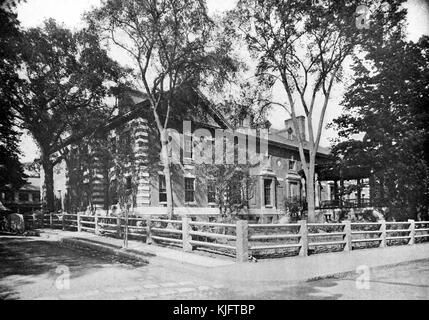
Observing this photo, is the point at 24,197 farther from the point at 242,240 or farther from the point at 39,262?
the point at 242,240

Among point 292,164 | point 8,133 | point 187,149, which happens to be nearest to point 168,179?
point 187,149

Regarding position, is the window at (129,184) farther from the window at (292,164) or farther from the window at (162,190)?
the window at (292,164)

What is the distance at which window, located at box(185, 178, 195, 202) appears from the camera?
25953 mm

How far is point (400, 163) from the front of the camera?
1967 centimetres

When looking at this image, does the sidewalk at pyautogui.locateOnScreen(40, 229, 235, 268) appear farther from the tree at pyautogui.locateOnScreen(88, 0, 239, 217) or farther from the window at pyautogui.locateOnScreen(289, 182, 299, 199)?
the window at pyautogui.locateOnScreen(289, 182, 299, 199)

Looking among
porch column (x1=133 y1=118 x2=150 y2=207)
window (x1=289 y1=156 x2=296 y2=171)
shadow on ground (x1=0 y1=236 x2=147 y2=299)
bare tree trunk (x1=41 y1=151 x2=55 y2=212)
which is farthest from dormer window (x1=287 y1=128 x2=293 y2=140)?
shadow on ground (x1=0 y1=236 x2=147 y2=299)

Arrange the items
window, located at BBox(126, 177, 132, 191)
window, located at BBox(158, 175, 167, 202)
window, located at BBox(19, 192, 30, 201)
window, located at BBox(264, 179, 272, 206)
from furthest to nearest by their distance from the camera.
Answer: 1. window, located at BBox(19, 192, 30, 201)
2. window, located at BBox(264, 179, 272, 206)
3. window, located at BBox(126, 177, 132, 191)
4. window, located at BBox(158, 175, 167, 202)

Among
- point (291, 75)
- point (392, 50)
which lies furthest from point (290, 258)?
point (392, 50)

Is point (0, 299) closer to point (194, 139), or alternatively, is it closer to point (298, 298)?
point (298, 298)

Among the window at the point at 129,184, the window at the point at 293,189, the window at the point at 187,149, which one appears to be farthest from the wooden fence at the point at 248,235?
the window at the point at 293,189

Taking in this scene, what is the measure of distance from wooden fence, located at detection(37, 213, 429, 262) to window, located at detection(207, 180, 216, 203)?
4961mm

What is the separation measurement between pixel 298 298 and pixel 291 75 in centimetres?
1818

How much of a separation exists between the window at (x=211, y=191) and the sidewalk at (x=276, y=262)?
13.2 metres

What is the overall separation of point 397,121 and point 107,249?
16.9 meters
